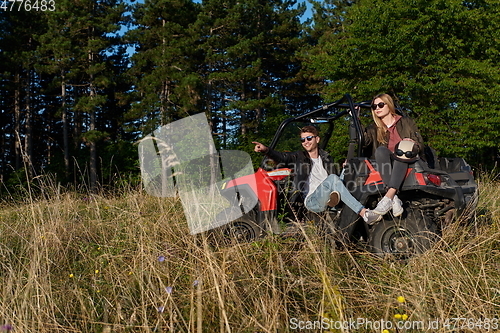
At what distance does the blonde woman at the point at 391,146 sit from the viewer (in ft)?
10.6

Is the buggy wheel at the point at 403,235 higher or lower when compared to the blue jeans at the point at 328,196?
lower

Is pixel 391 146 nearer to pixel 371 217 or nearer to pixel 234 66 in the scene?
pixel 371 217

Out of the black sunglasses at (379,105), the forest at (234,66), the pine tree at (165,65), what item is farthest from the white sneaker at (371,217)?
the pine tree at (165,65)

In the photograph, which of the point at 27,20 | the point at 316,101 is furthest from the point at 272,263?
the point at 316,101

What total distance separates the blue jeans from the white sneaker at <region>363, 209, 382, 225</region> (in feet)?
0.36

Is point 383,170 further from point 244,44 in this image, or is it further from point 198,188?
point 244,44

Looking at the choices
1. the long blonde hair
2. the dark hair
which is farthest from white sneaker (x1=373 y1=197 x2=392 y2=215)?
the dark hair

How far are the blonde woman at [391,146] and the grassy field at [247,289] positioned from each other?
0.48 metres

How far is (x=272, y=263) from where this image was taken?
113 inches

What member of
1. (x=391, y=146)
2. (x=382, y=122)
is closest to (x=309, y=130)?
(x=382, y=122)

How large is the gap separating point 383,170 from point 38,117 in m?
29.1

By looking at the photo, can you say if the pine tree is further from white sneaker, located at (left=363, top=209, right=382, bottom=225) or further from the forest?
white sneaker, located at (left=363, top=209, right=382, bottom=225)

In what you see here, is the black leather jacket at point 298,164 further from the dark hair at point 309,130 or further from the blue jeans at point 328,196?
the blue jeans at point 328,196

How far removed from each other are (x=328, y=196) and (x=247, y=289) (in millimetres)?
1314
